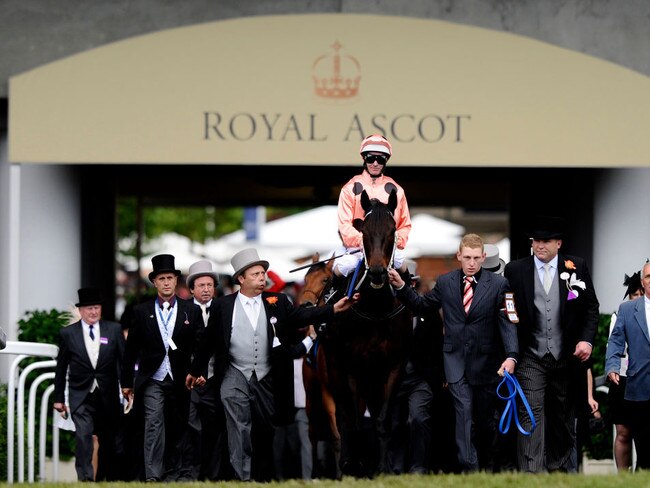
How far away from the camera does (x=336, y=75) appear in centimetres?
1436

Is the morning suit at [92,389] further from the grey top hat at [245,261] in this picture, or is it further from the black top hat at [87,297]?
the grey top hat at [245,261]

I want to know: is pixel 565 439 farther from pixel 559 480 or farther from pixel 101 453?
pixel 101 453

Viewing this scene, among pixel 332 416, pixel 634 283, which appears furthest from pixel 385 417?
pixel 634 283

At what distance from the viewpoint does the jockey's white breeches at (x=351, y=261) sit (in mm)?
10281

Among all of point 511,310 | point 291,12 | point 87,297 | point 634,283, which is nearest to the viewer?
point 511,310

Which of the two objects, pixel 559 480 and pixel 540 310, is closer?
pixel 559 480

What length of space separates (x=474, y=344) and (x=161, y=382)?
2.82 meters

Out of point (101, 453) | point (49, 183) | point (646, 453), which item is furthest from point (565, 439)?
point (49, 183)

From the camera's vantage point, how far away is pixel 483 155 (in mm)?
14273

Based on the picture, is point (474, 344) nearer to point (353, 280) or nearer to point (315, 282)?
point (353, 280)

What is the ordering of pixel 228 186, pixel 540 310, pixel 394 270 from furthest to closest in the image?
pixel 228 186 < pixel 540 310 < pixel 394 270

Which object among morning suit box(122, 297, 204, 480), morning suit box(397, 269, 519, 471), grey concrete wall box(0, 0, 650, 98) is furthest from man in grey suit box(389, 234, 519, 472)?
grey concrete wall box(0, 0, 650, 98)

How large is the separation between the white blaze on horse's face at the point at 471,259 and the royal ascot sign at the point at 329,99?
3716mm

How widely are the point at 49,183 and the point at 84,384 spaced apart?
3792mm
